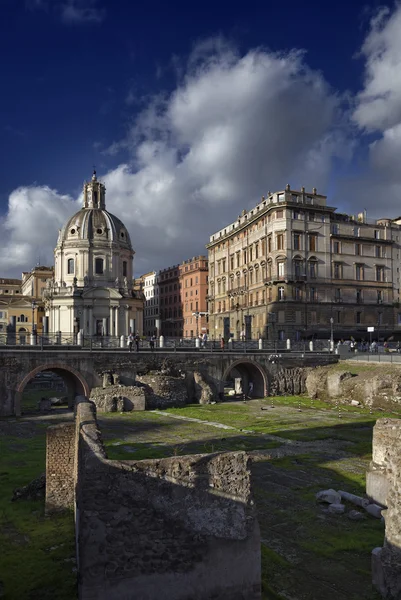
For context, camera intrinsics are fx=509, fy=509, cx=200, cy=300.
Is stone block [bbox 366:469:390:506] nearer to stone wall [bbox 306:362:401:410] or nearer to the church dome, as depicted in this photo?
stone wall [bbox 306:362:401:410]

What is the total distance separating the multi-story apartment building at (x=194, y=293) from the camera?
8981 cm

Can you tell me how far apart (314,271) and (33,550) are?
52.2 metres

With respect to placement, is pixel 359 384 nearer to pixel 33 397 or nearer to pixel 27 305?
pixel 33 397

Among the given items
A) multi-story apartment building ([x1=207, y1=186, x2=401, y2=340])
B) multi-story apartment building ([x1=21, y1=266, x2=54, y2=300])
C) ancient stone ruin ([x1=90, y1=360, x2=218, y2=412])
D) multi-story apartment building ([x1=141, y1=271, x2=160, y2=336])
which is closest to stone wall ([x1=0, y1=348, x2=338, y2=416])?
ancient stone ruin ([x1=90, y1=360, x2=218, y2=412])

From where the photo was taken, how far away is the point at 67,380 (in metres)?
37.8

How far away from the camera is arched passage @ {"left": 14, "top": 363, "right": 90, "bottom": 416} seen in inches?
1294

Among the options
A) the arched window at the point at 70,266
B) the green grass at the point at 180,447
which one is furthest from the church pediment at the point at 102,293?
the green grass at the point at 180,447

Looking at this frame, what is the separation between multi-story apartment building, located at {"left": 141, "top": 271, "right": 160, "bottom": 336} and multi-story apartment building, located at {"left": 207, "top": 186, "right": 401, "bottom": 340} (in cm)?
4548

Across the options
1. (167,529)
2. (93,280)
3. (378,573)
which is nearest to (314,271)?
(93,280)

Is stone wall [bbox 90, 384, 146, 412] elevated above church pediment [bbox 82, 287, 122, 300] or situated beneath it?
situated beneath

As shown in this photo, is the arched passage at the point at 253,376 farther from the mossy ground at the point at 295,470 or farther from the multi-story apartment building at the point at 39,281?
the multi-story apartment building at the point at 39,281

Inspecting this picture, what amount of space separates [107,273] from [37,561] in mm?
62861

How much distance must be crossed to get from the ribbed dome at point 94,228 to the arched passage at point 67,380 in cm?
3789

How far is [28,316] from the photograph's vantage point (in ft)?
310
